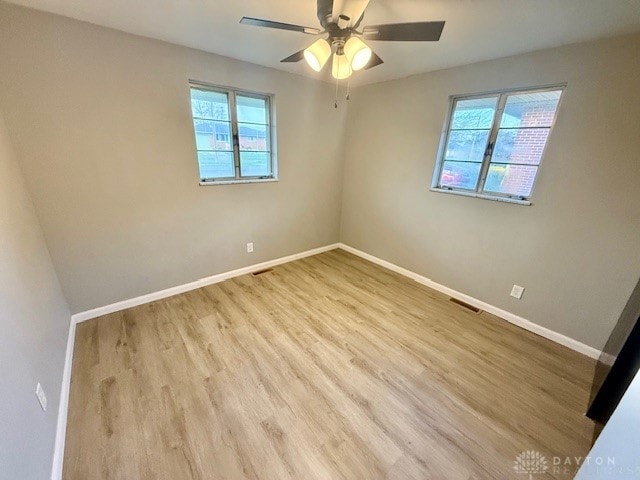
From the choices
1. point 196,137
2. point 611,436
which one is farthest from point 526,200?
point 196,137

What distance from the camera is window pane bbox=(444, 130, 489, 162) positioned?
247 cm

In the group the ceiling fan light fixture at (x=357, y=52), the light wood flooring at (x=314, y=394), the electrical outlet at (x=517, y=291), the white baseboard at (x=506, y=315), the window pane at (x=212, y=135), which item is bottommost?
the light wood flooring at (x=314, y=394)

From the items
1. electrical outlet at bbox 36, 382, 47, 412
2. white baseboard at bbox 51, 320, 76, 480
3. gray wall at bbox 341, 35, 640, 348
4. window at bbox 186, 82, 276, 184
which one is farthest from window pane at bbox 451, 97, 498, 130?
white baseboard at bbox 51, 320, 76, 480

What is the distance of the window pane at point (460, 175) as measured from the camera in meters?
2.56

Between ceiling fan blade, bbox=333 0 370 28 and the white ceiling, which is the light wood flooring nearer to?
ceiling fan blade, bbox=333 0 370 28

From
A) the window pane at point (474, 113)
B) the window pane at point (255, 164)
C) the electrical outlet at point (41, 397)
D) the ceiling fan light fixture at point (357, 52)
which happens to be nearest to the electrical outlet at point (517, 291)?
the window pane at point (474, 113)

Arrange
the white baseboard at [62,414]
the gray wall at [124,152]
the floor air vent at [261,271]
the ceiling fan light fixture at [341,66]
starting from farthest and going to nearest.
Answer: the floor air vent at [261,271]
the gray wall at [124,152]
the ceiling fan light fixture at [341,66]
the white baseboard at [62,414]

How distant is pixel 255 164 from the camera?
2.98 metres

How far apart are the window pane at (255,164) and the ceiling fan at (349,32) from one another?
153 cm

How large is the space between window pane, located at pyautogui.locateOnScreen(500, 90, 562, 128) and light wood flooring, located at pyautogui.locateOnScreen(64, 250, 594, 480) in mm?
1814

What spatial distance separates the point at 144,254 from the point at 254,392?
172cm

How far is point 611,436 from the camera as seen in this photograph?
2.96 feet

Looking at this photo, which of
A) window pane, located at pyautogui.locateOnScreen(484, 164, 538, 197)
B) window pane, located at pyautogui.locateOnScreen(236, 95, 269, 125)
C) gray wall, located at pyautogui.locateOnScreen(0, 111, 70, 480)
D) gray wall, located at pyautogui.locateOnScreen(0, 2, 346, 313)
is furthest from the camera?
window pane, located at pyautogui.locateOnScreen(236, 95, 269, 125)

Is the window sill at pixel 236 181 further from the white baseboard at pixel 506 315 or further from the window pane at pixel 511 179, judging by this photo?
the window pane at pixel 511 179
